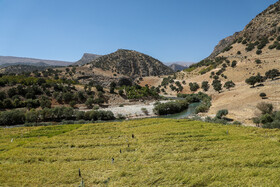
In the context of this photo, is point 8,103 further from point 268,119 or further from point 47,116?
point 268,119

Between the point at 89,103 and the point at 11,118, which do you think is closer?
the point at 11,118

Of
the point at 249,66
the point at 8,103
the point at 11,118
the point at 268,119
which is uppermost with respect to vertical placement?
the point at 249,66

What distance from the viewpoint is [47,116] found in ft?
171

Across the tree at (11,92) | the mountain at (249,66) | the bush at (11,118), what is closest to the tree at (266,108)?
the mountain at (249,66)

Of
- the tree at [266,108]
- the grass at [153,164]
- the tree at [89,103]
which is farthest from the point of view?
the tree at [89,103]

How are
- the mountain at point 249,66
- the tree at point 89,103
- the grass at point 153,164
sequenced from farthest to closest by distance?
the tree at point 89,103
the mountain at point 249,66
the grass at point 153,164

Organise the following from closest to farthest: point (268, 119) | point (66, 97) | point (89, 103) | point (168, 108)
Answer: point (268, 119), point (168, 108), point (89, 103), point (66, 97)

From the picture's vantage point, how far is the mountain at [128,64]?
6265 inches

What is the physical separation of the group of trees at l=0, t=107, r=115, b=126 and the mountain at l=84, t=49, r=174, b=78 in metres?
98.9

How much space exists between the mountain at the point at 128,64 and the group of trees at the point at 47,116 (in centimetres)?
9891

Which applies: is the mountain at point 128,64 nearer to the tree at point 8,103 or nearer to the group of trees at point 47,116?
the tree at point 8,103

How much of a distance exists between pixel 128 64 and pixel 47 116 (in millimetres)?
131624

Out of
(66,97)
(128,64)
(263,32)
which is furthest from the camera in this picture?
(128,64)

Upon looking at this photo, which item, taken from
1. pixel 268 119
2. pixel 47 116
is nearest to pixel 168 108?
pixel 268 119
